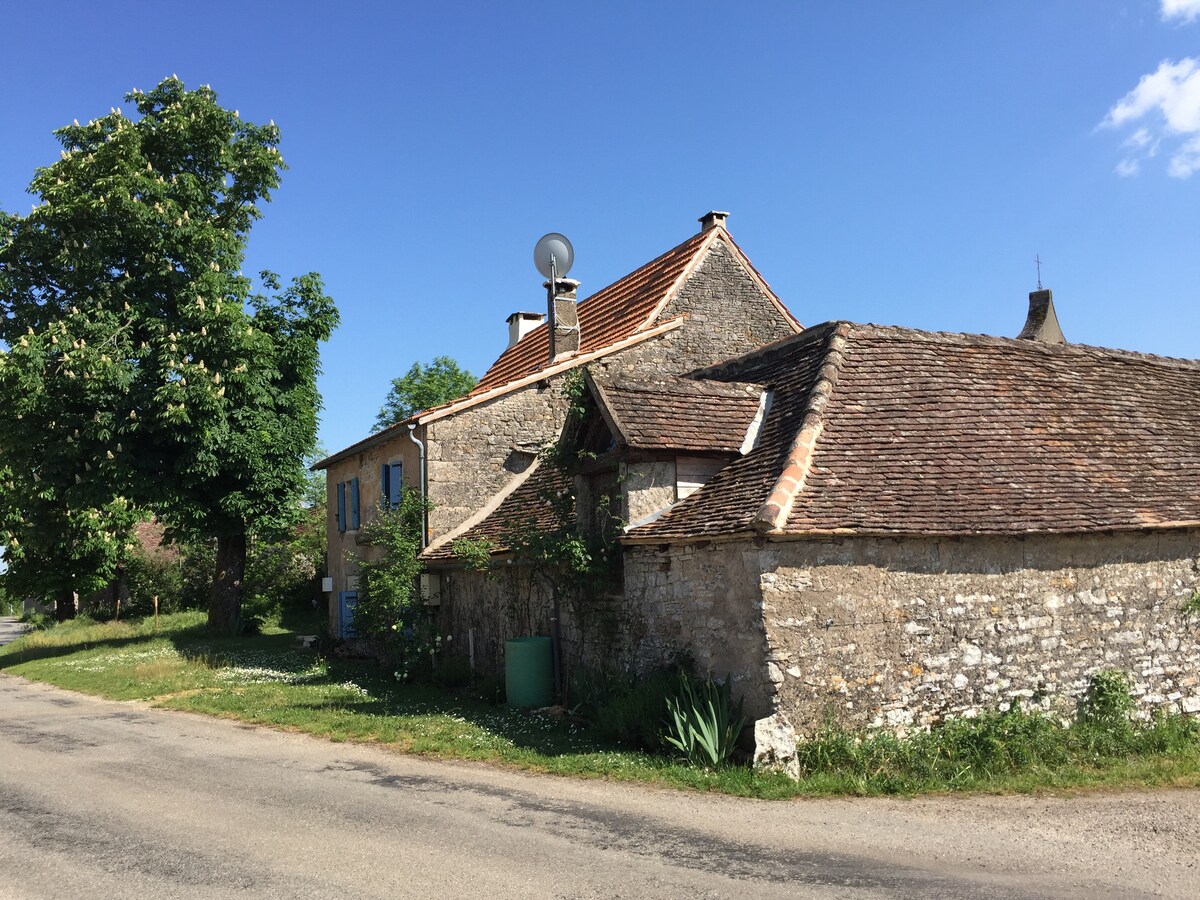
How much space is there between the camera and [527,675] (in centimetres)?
1312

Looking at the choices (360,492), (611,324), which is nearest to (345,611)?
(360,492)

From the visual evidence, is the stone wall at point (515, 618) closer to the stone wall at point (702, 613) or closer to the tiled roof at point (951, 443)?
the stone wall at point (702, 613)

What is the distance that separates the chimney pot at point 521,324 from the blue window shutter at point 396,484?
7.68 m

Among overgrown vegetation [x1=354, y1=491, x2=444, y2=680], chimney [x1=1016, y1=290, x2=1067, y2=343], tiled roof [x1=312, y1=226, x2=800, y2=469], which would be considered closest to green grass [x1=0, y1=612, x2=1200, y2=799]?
overgrown vegetation [x1=354, y1=491, x2=444, y2=680]

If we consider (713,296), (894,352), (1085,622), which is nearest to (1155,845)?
(1085,622)

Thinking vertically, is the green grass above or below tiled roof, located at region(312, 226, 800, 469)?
below

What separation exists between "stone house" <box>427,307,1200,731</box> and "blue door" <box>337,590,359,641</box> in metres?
8.60

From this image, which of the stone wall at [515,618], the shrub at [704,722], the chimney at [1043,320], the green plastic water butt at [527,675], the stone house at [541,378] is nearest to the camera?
the shrub at [704,722]

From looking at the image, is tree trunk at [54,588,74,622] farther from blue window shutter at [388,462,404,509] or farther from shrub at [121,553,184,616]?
blue window shutter at [388,462,404,509]

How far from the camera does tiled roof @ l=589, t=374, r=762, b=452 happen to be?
445 inches

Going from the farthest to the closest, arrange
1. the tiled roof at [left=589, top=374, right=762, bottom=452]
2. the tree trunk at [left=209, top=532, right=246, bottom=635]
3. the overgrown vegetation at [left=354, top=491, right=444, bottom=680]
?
the tree trunk at [left=209, top=532, right=246, bottom=635]
the overgrown vegetation at [left=354, top=491, right=444, bottom=680]
the tiled roof at [left=589, top=374, right=762, bottom=452]

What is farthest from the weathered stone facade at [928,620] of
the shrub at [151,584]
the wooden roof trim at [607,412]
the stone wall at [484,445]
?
the shrub at [151,584]

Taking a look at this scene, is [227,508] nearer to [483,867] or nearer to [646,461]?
[646,461]

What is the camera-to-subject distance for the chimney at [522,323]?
25.1 m
